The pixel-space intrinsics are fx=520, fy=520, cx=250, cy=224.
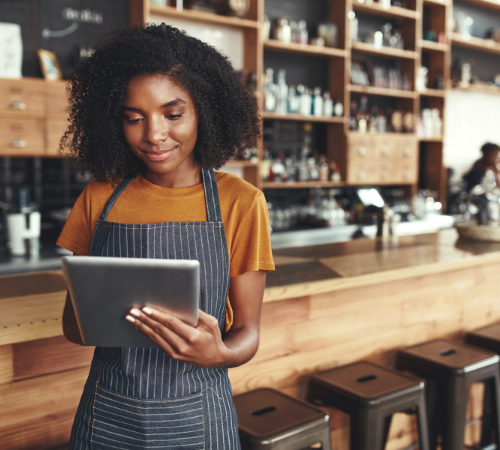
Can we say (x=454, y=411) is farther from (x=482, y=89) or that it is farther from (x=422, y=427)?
(x=482, y=89)

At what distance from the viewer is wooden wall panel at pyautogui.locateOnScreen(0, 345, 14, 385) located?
135 cm

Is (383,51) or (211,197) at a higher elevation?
(383,51)

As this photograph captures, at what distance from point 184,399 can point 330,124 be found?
4097mm

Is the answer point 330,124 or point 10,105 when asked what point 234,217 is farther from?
point 330,124

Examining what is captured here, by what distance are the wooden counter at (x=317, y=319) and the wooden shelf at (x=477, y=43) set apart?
3.45m

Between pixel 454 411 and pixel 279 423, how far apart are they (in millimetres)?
823

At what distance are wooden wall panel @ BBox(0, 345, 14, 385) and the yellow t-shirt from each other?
0.41m

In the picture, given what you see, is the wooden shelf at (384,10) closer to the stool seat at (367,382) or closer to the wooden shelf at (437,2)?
the wooden shelf at (437,2)

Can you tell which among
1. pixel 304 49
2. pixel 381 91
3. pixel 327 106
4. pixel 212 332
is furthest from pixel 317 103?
pixel 212 332

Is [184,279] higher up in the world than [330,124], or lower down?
lower down

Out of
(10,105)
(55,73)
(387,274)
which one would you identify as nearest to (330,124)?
(55,73)

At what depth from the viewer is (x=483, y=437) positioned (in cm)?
247

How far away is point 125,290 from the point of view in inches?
34.6

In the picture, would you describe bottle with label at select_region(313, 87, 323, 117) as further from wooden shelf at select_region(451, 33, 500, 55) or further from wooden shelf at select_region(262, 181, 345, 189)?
wooden shelf at select_region(451, 33, 500, 55)
